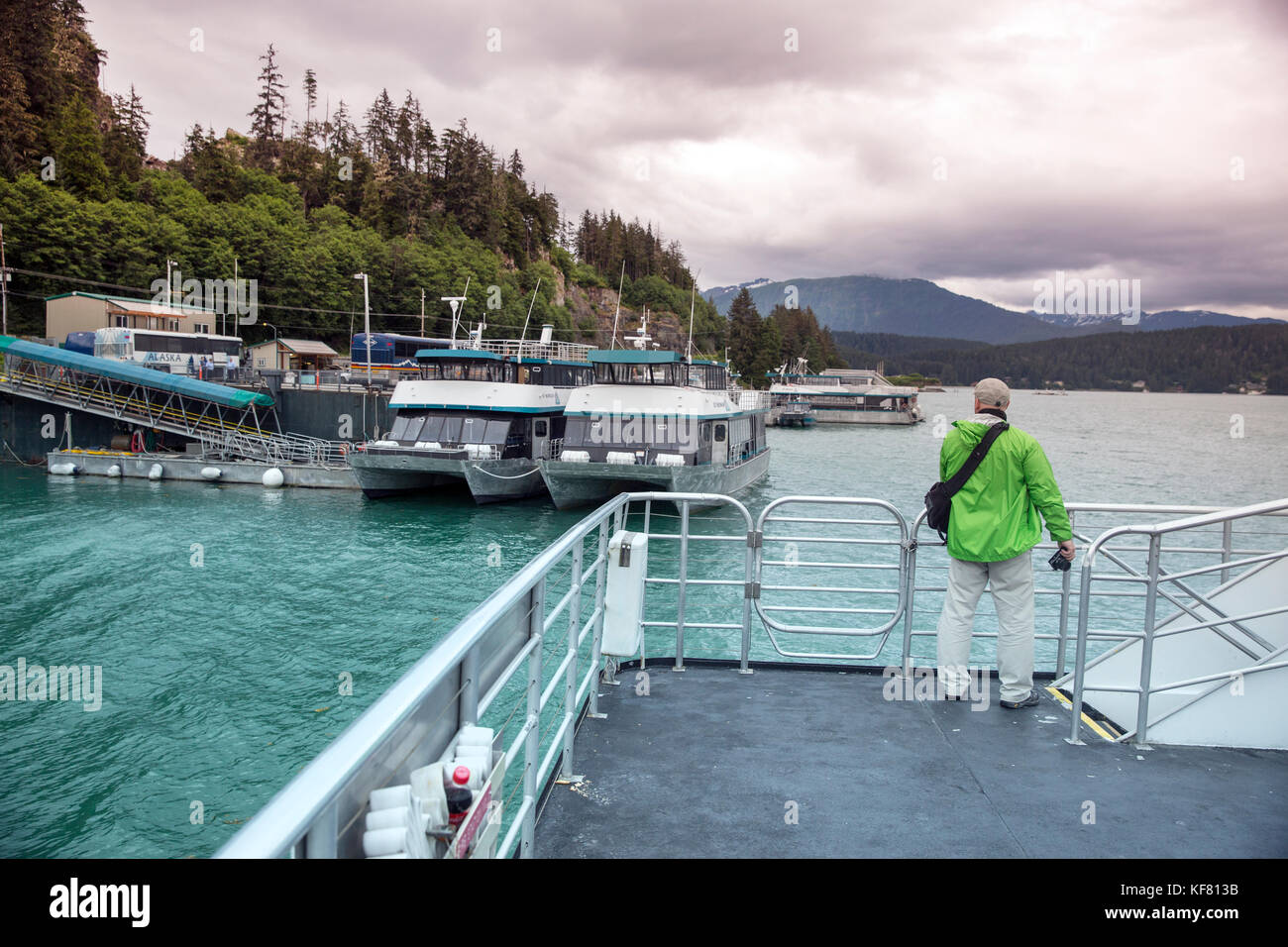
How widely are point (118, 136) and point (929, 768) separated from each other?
8183 cm

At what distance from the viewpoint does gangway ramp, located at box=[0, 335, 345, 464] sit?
32562 mm

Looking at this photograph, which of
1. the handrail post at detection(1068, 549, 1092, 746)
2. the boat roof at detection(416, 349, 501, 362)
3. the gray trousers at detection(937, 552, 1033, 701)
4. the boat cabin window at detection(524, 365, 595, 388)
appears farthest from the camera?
the boat cabin window at detection(524, 365, 595, 388)

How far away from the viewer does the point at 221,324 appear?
189 ft

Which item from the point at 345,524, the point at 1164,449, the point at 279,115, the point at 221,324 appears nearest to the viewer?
the point at 345,524

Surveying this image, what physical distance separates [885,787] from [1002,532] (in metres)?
1.76

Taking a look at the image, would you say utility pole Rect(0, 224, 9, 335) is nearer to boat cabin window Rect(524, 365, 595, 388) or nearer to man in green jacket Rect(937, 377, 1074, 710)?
boat cabin window Rect(524, 365, 595, 388)

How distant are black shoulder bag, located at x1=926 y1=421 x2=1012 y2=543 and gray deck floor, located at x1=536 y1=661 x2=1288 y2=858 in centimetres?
125

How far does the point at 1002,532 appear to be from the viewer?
4961mm

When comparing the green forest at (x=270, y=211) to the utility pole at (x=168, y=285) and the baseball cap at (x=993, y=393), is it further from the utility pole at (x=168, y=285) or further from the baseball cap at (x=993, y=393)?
the baseball cap at (x=993, y=393)

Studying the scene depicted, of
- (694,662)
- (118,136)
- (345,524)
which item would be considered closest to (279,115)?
(118,136)

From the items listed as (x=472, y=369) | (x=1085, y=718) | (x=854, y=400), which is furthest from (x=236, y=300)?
(x=854, y=400)

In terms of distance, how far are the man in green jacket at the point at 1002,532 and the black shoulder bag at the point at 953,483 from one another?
32mm

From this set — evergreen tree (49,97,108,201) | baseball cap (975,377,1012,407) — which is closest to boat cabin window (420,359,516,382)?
baseball cap (975,377,1012,407)
